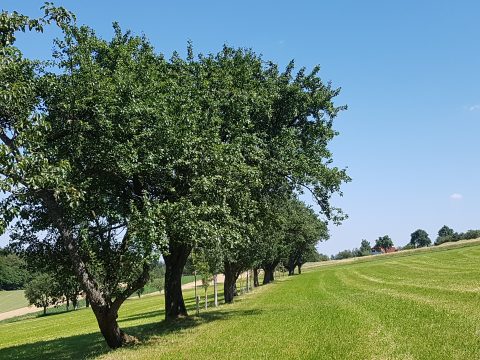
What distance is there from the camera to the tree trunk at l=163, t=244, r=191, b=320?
87.2 feet

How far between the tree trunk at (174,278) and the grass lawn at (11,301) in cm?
9497

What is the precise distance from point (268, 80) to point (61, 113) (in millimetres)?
13302

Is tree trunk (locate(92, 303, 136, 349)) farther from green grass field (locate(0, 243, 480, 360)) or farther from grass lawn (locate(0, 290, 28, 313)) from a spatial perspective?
grass lawn (locate(0, 290, 28, 313))

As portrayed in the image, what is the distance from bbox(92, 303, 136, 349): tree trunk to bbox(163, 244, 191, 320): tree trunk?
7.92 metres

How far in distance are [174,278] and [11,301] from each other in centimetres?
11580

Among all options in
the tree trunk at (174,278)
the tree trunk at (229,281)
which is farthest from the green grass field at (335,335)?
the tree trunk at (229,281)

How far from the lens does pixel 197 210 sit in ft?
A: 55.9

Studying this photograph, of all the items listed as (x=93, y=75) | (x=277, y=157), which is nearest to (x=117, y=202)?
(x=93, y=75)

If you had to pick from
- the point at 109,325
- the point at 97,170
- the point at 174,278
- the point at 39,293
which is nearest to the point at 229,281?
the point at 174,278

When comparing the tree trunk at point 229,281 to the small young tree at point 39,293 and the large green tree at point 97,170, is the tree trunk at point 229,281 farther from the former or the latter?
the small young tree at point 39,293

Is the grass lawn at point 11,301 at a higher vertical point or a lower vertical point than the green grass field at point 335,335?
higher

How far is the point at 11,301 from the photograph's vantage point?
126 metres

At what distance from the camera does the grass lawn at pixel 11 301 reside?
374 feet

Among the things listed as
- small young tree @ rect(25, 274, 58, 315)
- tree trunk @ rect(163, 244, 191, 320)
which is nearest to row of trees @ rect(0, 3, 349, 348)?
tree trunk @ rect(163, 244, 191, 320)
